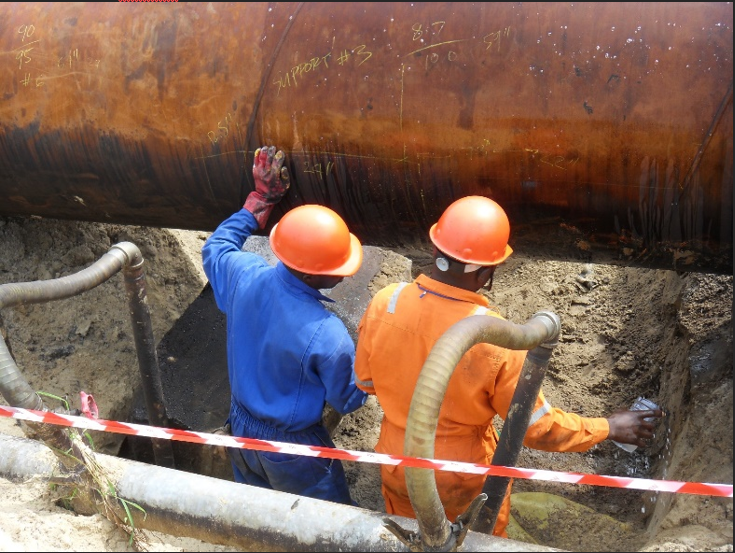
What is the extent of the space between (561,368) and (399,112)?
223cm

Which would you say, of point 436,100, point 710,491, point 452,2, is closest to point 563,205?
point 436,100

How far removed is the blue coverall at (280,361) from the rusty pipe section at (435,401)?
3.20ft

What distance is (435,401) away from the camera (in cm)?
187

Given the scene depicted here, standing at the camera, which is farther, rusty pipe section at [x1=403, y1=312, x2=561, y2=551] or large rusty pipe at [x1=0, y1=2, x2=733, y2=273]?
large rusty pipe at [x1=0, y1=2, x2=733, y2=273]

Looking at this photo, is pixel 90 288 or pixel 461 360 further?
pixel 90 288

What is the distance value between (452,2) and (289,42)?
28.2 inches

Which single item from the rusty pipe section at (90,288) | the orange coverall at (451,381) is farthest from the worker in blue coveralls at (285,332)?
the rusty pipe section at (90,288)

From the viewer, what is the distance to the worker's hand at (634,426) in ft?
9.12

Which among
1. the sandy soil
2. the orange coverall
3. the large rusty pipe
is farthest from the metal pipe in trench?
the large rusty pipe

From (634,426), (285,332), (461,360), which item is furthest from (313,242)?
(634,426)

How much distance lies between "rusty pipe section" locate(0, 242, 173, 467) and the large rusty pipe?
1.41 ft

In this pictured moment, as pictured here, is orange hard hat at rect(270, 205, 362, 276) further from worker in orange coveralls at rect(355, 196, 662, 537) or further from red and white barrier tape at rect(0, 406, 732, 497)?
red and white barrier tape at rect(0, 406, 732, 497)

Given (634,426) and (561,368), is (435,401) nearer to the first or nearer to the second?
(634,426)

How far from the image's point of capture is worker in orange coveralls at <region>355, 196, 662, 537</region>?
2.55 m
